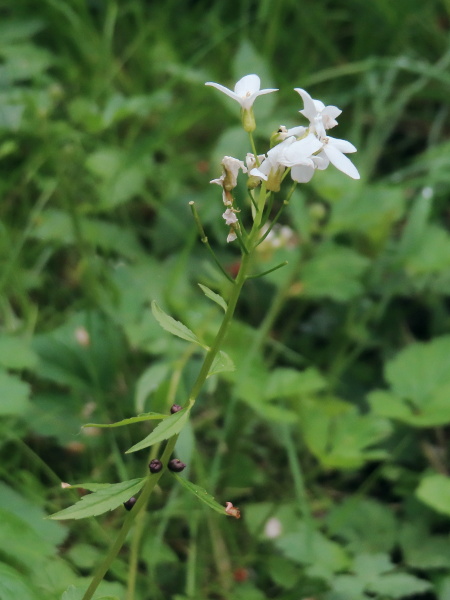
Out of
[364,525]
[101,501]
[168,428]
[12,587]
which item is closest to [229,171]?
[168,428]

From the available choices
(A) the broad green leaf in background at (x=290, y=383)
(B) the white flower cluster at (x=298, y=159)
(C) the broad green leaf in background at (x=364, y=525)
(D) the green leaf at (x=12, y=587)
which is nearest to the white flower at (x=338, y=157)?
(B) the white flower cluster at (x=298, y=159)

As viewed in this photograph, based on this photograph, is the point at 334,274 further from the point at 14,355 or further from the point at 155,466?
the point at 155,466

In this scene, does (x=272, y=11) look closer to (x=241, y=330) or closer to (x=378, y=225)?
(x=378, y=225)

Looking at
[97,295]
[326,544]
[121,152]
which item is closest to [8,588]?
[326,544]

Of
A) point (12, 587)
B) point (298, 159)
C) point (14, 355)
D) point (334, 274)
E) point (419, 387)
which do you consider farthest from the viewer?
point (334, 274)

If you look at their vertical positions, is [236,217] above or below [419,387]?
below

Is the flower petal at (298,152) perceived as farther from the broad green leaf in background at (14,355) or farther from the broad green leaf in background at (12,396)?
the broad green leaf in background at (14,355)

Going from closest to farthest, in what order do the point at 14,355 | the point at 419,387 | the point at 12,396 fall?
the point at 12,396 < the point at 14,355 < the point at 419,387

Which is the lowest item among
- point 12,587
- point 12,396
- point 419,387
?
point 12,587
